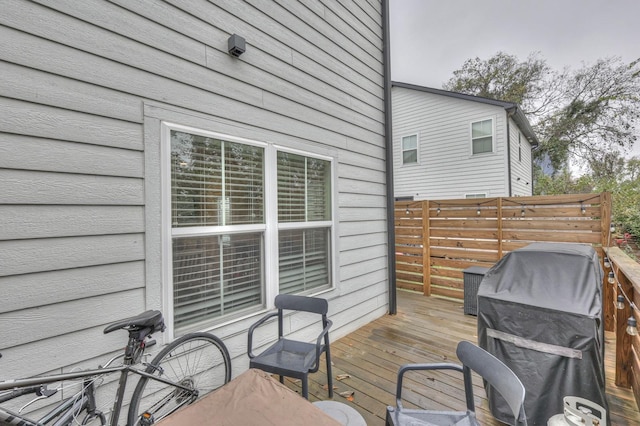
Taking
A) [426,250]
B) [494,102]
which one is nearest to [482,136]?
[494,102]

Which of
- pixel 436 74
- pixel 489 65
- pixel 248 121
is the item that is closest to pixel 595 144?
pixel 489 65

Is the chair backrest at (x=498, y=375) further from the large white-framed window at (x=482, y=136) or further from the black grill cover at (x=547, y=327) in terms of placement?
the large white-framed window at (x=482, y=136)

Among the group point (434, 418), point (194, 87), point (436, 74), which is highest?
point (436, 74)

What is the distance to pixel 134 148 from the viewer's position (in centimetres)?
173

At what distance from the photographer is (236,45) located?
2.17m

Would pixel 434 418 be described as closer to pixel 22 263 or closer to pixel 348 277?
pixel 348 277

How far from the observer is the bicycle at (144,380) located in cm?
120

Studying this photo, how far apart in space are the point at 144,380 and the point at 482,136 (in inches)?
402

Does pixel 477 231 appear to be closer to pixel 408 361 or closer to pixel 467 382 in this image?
pixel 408 361

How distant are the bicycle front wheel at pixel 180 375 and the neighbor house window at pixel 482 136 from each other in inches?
378

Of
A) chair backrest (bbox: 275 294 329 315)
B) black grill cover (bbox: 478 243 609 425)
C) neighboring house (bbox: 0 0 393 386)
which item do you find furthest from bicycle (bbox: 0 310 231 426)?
black grill cover (bbox: 478 243 609 425)

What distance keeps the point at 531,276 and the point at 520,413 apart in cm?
124

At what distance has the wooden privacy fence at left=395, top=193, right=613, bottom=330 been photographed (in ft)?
11.9

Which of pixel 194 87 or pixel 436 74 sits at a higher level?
pixel 436 74
